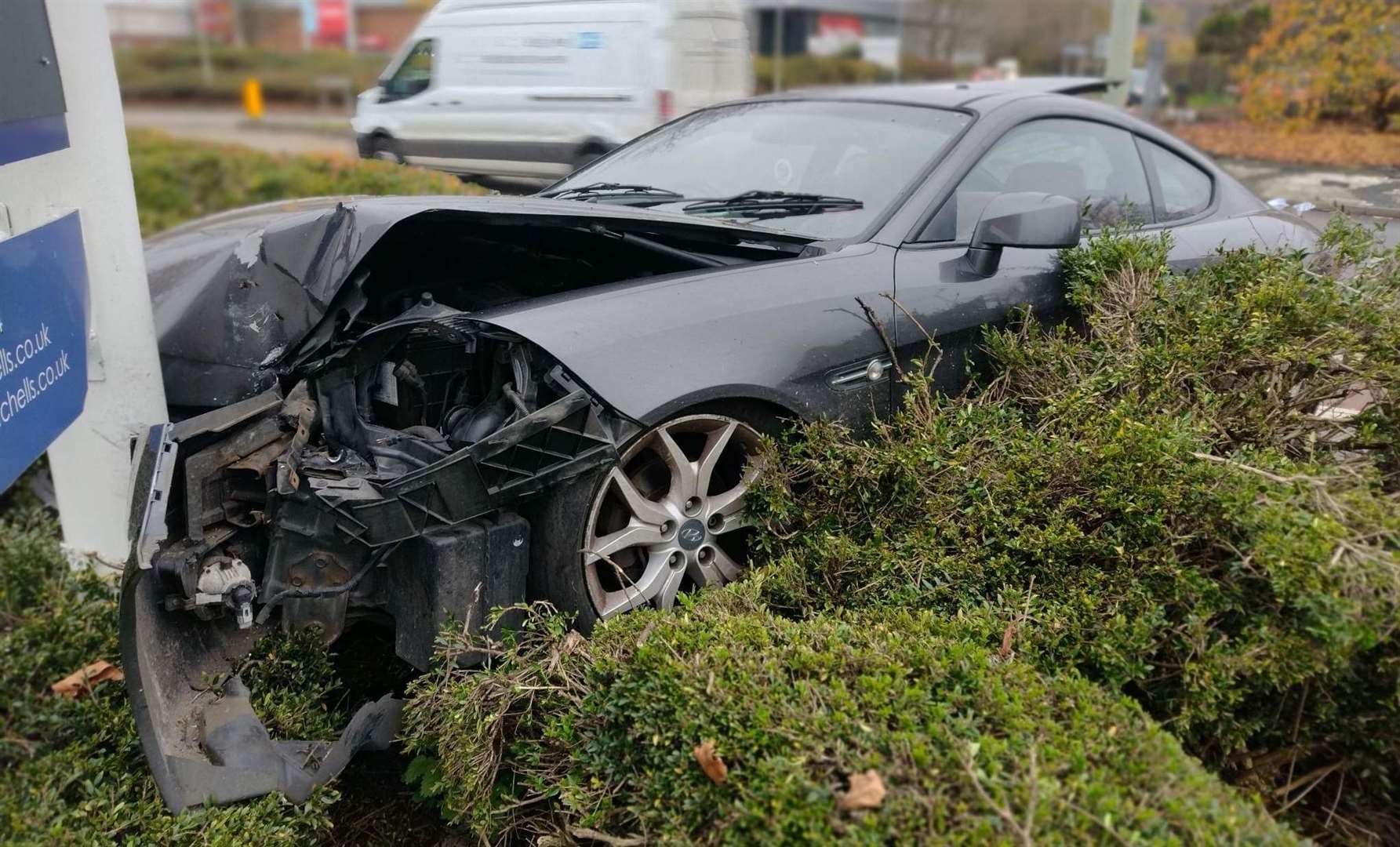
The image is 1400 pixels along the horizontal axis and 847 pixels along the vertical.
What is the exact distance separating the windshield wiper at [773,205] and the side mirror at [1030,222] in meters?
0.48

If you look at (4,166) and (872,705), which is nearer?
(872,705)

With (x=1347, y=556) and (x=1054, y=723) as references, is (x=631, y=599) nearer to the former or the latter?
(x=1054, y=723)

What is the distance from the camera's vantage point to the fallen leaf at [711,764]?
2.11 metres

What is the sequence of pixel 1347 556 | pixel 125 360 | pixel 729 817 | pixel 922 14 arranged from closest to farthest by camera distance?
pixel 729 817 < pixel 1347 556 < pixel 125 360 < pixel 922 14

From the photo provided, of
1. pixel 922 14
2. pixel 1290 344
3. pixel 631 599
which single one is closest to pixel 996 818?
pixel 631 599

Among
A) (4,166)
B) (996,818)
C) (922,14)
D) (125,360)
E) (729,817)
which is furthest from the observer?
(922,14)

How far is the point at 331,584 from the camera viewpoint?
8.87 ft

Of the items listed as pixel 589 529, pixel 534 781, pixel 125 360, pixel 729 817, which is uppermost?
pixel 125 360

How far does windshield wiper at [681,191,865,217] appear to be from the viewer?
12.2 ft

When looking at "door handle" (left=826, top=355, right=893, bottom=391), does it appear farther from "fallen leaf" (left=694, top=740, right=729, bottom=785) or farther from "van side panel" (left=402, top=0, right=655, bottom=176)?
"van side panel" (left=402, top=0, right=655, bottom=176)

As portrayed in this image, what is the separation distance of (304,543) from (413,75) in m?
4.85

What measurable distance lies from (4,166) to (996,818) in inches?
130

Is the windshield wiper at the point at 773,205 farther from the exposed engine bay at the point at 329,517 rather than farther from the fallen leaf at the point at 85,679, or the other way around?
the fallen leaf at the point at 85,679

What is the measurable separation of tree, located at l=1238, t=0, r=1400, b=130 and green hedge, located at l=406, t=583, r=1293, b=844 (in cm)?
963
